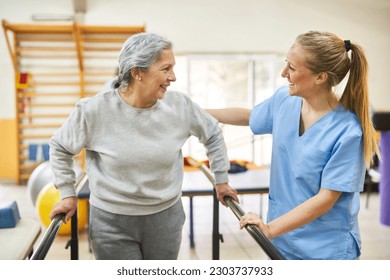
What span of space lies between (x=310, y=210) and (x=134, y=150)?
0.52 meters

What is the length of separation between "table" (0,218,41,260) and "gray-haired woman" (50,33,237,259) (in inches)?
9.3

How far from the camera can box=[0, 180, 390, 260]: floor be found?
2.69 metres

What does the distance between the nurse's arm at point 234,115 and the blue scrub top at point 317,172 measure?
125mm

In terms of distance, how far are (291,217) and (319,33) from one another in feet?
1.70

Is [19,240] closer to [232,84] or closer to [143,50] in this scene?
[143,50]

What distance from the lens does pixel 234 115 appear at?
155 cm

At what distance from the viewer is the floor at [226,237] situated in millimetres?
2689

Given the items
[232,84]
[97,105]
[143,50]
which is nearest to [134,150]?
[97,105]

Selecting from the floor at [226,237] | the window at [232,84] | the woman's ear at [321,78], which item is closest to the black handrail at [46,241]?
the woman's ear at [321,78]

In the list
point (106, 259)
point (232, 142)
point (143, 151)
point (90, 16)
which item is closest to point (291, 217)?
point (143, 151)

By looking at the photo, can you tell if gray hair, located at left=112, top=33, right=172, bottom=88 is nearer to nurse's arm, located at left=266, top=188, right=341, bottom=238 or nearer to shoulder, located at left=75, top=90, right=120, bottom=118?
shoulder, located at left=75, top=90, right=120, bottom=118

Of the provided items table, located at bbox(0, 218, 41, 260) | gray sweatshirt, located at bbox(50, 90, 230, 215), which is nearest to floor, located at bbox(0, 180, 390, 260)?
table, located at bbox(0, 218, 41, 260)

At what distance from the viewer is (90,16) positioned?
14.1 ft

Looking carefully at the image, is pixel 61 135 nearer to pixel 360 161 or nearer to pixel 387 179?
pixel 360 161
